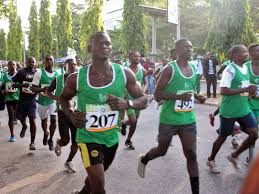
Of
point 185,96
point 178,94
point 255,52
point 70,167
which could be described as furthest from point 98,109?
point 255,52

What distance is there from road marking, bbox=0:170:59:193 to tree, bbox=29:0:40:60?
54406mm

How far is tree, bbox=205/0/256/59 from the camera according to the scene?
59.3 feet

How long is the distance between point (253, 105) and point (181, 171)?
1.38 m

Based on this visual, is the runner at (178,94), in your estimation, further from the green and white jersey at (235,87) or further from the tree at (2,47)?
the tree at (2,47)

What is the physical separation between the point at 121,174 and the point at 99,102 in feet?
8.05

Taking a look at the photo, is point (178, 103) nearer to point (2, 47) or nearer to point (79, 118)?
point (79, 118)

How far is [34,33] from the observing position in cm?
6169

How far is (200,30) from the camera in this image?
39250 mm

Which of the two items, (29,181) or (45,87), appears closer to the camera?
(29,181)

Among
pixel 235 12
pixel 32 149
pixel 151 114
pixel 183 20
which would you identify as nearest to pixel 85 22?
pixel 183 20

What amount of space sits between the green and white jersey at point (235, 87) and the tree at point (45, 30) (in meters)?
52.3

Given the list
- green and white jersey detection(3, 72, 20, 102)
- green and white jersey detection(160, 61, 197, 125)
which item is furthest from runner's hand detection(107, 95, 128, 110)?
green and white jersey detection(3, 72, 20, 102)

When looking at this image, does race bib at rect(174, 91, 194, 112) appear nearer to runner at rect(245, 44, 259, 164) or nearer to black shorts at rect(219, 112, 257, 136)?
black shorts at rect(219, 112, 257, 136)

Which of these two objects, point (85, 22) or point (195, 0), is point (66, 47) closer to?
point (85, 22)
